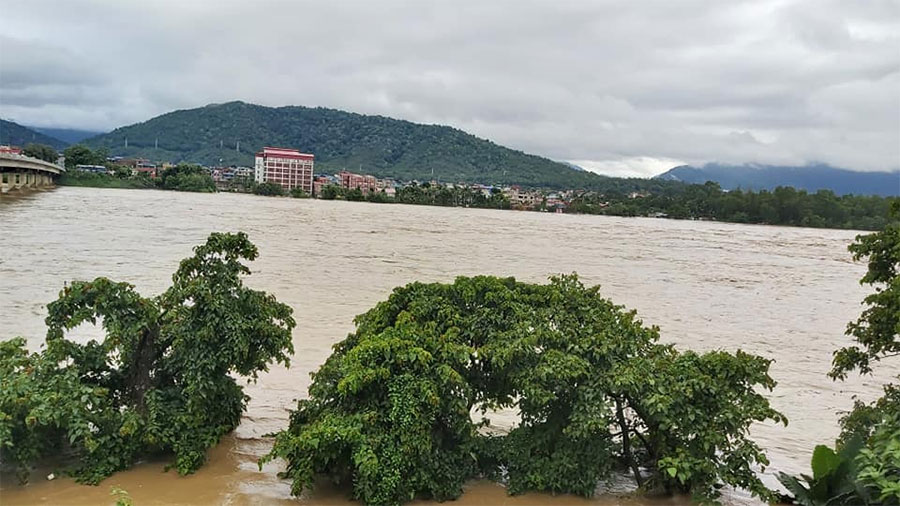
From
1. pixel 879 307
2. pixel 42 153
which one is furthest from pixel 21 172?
pixel 879 307

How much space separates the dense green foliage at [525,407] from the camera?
582cm


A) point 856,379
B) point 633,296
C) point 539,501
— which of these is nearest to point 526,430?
point 539,501

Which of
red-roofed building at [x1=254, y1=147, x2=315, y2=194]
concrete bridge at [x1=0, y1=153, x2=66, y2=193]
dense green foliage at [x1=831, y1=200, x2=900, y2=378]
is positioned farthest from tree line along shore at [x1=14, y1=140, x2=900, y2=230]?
dense green foliage at [x1=831, y1=200, x2=900, y2=378]

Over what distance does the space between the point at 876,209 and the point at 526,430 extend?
10500 centimetres

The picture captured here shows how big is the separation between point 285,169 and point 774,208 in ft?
341

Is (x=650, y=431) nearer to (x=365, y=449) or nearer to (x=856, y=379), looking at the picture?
(x=365, y=449)

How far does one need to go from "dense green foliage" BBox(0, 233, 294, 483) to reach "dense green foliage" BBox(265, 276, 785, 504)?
91 centimetres

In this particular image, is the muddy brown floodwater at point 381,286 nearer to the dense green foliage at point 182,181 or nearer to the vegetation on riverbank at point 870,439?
the vegetation on riverbank at point 870,439

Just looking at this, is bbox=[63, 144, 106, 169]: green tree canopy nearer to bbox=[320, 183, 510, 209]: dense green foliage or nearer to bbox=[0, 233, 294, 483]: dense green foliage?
bbox=[320, 183, 510, 209]: dense green foliage

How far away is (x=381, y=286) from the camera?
20281mm

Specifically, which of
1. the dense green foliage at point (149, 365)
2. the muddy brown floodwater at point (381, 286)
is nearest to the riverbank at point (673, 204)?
the muddy brown floodwater at point (381, 286)

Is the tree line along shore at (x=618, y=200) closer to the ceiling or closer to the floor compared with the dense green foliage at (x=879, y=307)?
closer to the ceiling

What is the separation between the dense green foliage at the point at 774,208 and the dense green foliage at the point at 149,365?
323ft

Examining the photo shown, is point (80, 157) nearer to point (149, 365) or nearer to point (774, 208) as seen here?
point (774, 208)
